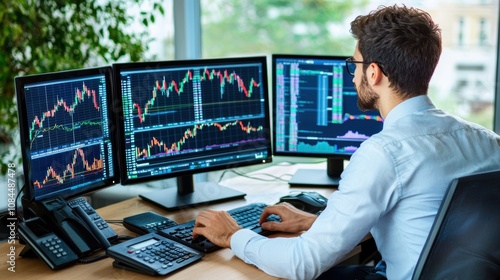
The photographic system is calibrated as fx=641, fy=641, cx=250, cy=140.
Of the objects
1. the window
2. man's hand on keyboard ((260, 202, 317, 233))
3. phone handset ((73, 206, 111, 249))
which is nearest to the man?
man's hand on keyboard ((260, 202, 317, 233))

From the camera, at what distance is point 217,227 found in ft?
6.00

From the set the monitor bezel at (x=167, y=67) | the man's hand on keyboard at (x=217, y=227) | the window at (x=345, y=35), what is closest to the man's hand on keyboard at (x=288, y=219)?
the man's hand on keyboard at (x=217, y=227)

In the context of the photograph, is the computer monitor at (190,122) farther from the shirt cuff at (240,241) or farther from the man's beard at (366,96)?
the man's beard at (366,96)

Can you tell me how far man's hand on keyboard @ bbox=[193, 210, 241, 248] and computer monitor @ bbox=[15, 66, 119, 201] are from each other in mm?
376

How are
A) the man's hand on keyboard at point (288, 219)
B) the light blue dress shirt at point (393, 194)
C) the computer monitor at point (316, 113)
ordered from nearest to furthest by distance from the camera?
the light blue dress shirt at point (393, 194) → the man's hand on keyboard at point (288, 219) → the computer monitor at point (316, 113)

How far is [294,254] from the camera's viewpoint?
1580 millimetres

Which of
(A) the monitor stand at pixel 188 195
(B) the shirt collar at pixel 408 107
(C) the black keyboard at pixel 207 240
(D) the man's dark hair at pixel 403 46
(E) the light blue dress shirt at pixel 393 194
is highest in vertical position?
→ (D) the man's dark hair at pixel 403 46

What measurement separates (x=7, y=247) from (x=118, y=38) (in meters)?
1.58

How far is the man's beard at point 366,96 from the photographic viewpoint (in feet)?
5.73

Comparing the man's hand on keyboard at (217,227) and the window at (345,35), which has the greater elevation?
the window at (345,35)

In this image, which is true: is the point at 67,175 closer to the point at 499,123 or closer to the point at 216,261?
the point at 216,261

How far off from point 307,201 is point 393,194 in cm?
59

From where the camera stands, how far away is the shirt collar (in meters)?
1.68

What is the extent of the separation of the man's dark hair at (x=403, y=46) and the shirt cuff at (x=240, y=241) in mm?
556
